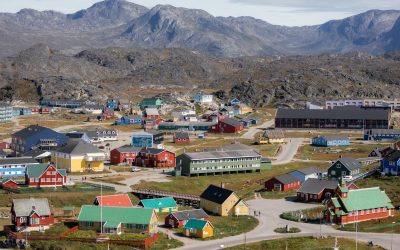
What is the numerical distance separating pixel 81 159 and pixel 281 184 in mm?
25682

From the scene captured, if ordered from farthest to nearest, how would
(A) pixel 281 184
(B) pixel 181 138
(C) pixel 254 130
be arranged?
(C) pixel 254 130 < (B) pixel 181 138 < (A) pixel 281 184

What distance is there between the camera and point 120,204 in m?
67.4

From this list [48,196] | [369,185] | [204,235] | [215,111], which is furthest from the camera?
[215,111]

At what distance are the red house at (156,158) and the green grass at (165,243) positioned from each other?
3760 centimetres

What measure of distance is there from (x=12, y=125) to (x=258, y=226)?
92.8 metres

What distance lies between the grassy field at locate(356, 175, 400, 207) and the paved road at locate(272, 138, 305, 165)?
804 inches

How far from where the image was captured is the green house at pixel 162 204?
69.1 meters

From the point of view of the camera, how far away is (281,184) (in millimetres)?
80125

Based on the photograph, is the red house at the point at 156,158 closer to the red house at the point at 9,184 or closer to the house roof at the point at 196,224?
the red house at the point at 9,184

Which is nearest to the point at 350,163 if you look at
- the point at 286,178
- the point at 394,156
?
the point at 394,156

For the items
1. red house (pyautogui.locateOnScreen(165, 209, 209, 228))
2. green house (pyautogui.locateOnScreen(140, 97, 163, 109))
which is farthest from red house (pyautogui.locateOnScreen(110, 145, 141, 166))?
green house (pyautogui.locateOnScreen(140, 97, 163, 109))

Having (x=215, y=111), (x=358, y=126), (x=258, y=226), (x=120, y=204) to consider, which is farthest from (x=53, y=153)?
(x=215, y=111)

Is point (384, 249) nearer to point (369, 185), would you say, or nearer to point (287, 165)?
point (369, 185)

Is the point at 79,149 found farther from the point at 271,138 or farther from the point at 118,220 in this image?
the point at 271,138
